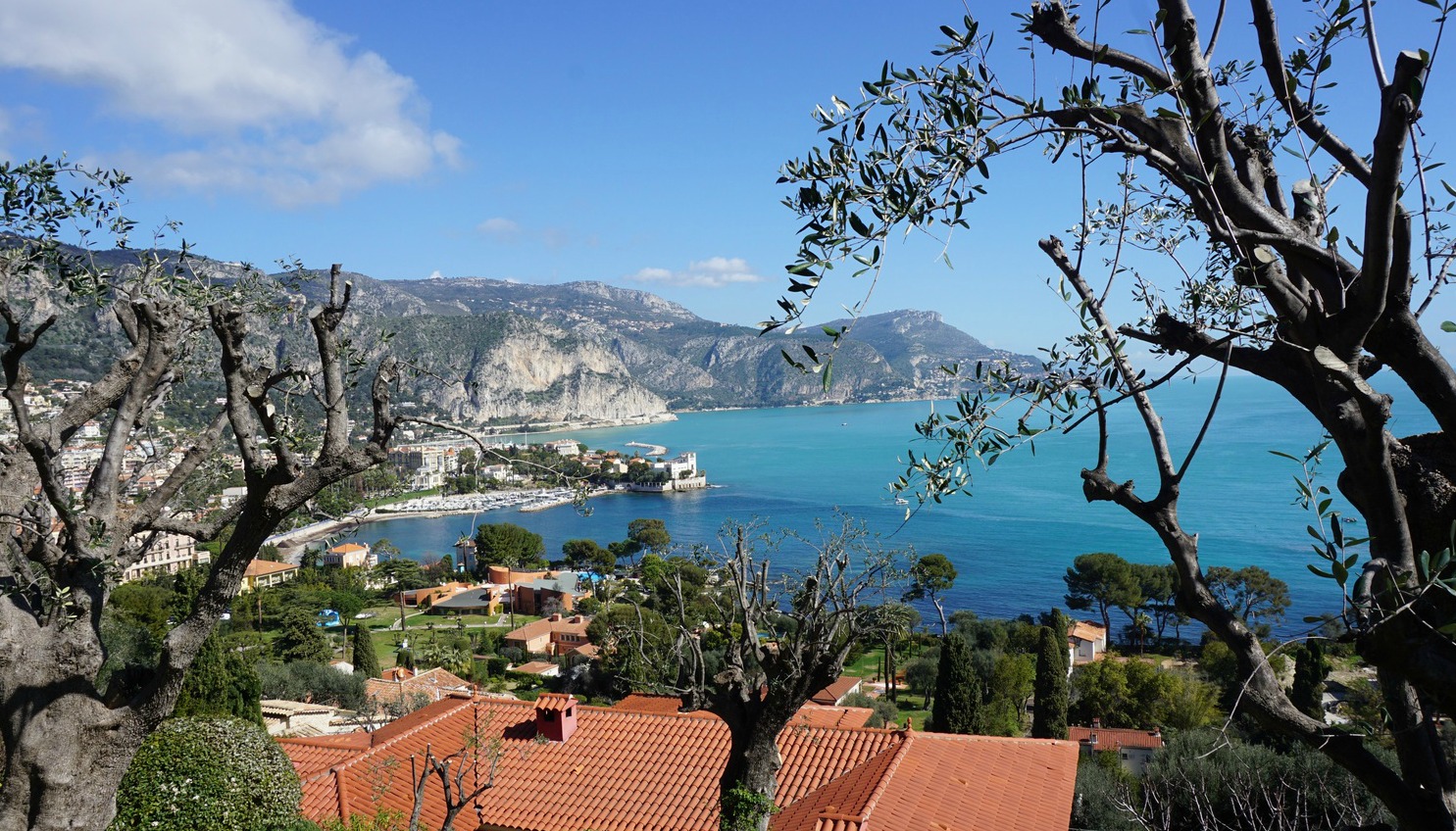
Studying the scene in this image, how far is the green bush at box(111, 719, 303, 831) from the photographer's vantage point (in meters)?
5.46

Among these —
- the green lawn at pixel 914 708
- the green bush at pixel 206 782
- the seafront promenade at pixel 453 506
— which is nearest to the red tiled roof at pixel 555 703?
the green bush at pixel 206 782

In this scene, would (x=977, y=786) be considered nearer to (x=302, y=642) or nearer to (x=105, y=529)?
(x=105, y=529)

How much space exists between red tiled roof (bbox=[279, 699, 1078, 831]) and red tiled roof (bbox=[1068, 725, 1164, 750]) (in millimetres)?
8487

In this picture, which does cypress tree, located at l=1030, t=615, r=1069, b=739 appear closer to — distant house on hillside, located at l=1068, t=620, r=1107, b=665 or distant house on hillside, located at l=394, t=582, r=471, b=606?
distant house on hillside, located at l=1068, t=620, r=1107, b=665

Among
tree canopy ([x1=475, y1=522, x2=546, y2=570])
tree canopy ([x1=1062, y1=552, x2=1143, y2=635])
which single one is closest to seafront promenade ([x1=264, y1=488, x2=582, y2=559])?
tree canopy ([x1=475, y1=522, x2=546, y2=570])

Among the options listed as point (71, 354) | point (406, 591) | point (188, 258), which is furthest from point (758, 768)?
point (406, 591)

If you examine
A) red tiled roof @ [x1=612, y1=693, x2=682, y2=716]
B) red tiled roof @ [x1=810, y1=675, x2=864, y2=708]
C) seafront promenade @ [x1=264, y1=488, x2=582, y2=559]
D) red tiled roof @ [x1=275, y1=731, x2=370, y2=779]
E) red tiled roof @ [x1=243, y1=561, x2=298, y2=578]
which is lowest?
seafront promenade @ [x1=264, y1=488, x2=582, y2=559]

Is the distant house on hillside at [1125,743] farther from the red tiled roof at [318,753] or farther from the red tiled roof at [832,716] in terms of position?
the red tiled roof at [318,753]

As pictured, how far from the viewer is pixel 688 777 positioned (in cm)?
902

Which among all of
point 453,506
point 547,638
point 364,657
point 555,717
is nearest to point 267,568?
point 547,638

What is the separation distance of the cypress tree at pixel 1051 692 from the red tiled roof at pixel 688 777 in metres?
10.2

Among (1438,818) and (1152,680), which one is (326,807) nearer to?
(1438,818)

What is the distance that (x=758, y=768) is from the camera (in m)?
5.79

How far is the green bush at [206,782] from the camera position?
5461 millimetres
